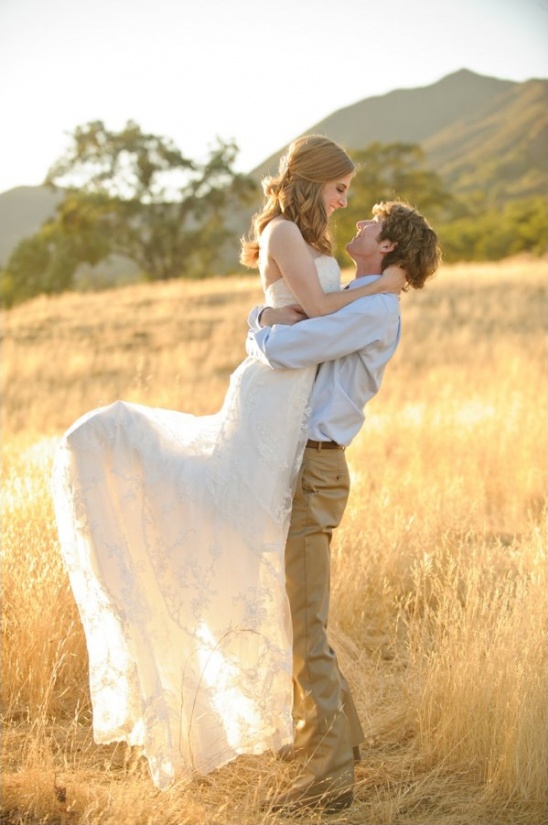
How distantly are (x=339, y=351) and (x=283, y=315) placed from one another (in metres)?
0.25

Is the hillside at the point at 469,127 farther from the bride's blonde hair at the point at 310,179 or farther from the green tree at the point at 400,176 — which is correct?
the bride's blonde hair at the point at 310,179

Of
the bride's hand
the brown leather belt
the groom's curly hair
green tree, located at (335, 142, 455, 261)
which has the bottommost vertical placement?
the brown leather belt

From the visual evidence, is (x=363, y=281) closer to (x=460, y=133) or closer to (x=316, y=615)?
(x=316, y=615)

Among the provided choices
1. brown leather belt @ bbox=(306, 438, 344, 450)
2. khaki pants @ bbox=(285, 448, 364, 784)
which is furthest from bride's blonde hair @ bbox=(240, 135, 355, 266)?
khaki pants @ bbox=(285, 448, 364, 784)

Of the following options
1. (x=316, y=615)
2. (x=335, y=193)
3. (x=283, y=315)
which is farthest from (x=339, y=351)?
(x=316, y=615)

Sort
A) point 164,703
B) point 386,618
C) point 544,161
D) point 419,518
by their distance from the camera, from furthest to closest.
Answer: point 544,161 < point 419,518 < point 386,618 < point 164,703

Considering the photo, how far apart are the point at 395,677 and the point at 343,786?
1191 mm

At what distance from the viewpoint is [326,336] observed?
131 inches

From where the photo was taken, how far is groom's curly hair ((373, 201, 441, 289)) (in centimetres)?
349

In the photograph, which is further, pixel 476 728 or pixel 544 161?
pixel 544 161

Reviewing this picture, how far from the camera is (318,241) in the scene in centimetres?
352

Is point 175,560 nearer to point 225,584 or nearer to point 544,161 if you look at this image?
point 225,584

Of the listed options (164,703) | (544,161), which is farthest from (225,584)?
(544,161)

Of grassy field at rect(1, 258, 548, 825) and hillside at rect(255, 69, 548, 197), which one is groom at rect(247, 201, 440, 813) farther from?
hillside at rect(255, 69, 548, 197)
